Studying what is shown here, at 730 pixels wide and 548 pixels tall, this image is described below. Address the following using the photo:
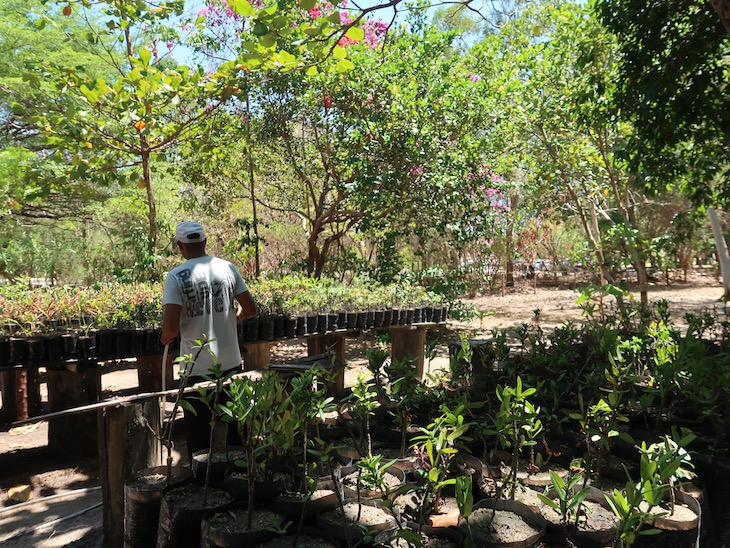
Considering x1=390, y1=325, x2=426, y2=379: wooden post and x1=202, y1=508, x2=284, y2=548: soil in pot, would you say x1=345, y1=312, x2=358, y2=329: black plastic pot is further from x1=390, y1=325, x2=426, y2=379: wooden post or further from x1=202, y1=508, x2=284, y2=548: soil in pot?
x1=202, y1=508, x2=284, y2=548: soil in pot

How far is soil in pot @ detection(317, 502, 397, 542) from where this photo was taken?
66.9 inches

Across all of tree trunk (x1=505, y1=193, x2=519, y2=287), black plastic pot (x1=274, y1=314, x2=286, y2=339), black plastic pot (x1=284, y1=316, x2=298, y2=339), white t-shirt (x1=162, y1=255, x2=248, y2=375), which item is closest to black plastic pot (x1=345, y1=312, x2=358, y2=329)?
black plastic pot (x1=284, y1=316, x2=298, y2=339)

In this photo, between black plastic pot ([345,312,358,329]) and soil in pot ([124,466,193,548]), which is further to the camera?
black plastic pot ([345,312,358,329])

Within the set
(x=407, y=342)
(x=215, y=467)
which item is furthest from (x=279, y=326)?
(x=215, y=467)

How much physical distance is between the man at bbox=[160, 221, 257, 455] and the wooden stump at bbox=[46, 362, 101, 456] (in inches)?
58.2

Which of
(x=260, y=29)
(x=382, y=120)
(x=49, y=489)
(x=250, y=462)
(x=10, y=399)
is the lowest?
(x=49, y=489)

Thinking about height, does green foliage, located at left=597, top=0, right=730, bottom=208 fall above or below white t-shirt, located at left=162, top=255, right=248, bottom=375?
above

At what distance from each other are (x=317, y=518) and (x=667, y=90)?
13.2ft

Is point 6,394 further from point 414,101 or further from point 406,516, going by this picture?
point 414,101

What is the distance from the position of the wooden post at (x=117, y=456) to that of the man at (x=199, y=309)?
348mm

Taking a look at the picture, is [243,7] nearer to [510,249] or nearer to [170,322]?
[170,322]

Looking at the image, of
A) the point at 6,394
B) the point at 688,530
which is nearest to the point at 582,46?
the point at 688,530

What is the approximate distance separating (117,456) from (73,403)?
1.82 metres

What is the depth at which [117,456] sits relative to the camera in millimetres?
2412
